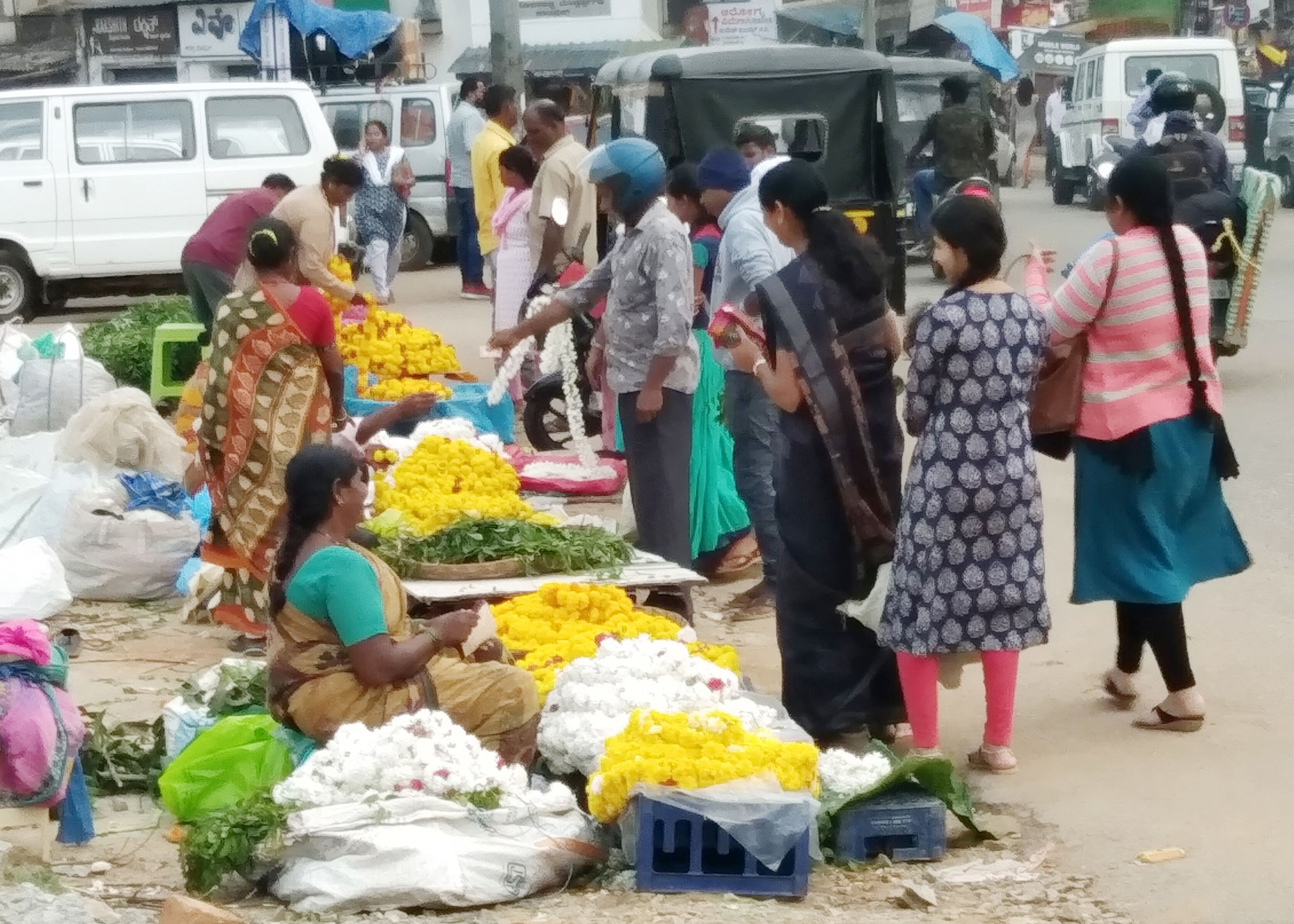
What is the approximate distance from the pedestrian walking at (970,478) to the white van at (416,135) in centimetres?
1667

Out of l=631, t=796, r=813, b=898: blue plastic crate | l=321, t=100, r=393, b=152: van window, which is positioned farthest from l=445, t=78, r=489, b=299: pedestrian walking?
l=631, t=796, r=813, b=898: blue plastic crate

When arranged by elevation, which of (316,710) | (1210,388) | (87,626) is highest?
(1210,388)

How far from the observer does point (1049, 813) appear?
5480mm

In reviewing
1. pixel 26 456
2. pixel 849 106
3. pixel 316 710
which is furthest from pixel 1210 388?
pixel 849 106

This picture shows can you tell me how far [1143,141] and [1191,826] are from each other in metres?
8.64

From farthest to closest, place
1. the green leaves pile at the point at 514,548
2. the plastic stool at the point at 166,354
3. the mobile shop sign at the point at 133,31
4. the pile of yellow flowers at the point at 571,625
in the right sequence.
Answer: the mobile shop sign at the point at 133,31 < the plastic stool at the point at 166,354 < the green leaves pile at the point at 514,548 < the pile of yellow flowers at the point at 571,625

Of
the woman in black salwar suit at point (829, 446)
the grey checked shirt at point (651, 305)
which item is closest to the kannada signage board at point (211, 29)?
the grey checked shirt at point (651, 305)

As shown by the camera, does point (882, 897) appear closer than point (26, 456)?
Yes

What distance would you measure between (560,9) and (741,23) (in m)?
3.60

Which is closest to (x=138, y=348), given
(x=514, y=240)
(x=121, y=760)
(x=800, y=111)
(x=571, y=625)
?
(x=514, y=240)

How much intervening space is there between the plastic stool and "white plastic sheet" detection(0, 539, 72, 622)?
4.99 metres

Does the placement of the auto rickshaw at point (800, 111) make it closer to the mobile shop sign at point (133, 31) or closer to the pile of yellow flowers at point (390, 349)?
the pile of yellow flowers at point (390, 349)

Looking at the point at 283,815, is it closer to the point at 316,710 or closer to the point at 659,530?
the point at 316,710

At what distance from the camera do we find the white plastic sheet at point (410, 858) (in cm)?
462
